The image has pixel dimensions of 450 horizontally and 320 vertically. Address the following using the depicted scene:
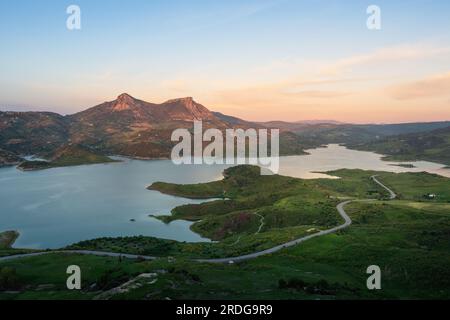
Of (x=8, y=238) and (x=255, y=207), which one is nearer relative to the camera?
(x=8, y=238)

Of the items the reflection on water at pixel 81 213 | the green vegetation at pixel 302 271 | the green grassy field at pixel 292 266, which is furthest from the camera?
the reflection on water at pixel 81 213

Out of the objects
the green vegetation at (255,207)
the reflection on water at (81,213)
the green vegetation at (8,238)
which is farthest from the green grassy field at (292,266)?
the green vegetation at (8,238)

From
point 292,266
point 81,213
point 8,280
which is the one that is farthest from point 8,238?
point 292,266

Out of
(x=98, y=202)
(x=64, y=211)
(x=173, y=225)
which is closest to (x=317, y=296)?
(x=173, y=225)

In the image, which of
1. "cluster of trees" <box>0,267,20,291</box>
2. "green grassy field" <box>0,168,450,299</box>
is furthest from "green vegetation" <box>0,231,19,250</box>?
"cluster of trees" <box>0,267,20,291</box>

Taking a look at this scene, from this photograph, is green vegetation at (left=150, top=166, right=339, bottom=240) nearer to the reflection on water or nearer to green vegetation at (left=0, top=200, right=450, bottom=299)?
the reflection on water

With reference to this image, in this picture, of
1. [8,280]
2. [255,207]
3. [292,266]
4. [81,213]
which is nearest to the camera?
[8,280]

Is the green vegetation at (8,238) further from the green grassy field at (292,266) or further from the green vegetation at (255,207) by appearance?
the green vegetation at (255,207)

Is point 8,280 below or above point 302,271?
above

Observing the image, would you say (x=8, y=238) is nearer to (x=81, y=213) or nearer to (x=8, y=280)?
(x=81, y=213)

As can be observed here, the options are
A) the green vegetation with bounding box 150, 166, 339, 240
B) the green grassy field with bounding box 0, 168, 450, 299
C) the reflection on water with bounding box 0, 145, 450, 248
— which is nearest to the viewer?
the green grassy field with bounding box 0, 168, 450, 299
